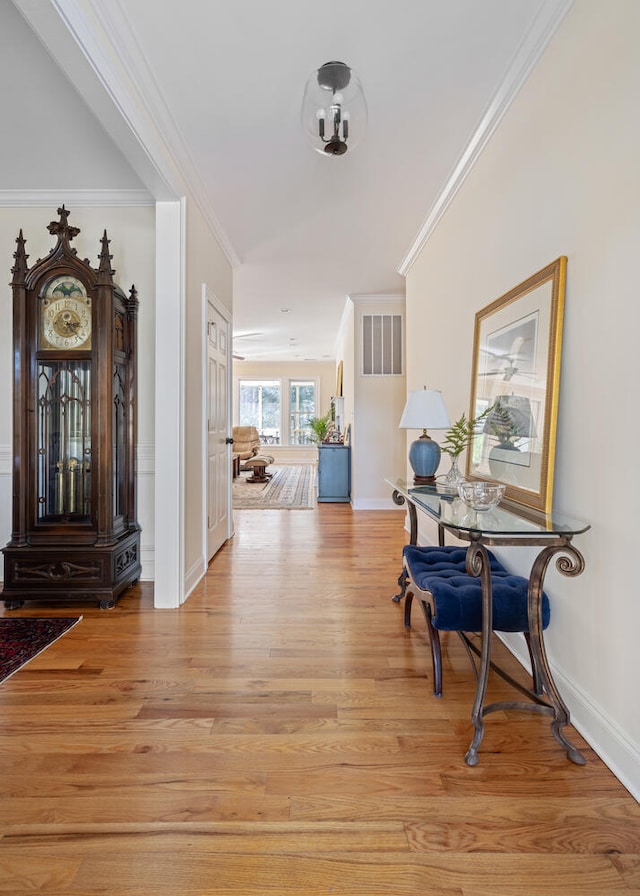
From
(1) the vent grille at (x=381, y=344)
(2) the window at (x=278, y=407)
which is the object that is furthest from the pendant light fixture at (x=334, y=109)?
(2) the window at (x=278, y=407)

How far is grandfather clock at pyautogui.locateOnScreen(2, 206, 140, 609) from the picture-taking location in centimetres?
278

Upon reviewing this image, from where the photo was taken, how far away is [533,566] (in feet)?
5.41

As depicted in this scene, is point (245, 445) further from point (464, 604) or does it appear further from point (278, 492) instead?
point (464, 604)

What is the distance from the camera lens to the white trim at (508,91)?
1783 millimetres

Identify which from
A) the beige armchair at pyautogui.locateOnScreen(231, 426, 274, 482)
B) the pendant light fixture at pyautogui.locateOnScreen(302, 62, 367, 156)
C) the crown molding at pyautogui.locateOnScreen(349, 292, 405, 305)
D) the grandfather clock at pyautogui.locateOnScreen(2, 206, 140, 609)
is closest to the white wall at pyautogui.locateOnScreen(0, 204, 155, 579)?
the grandfather clock at pyautogui.locateOnScreen(2, 206, 140, 609)

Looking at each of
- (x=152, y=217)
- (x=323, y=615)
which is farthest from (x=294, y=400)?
(x=323, y=615)

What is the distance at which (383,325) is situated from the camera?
602 centimetres

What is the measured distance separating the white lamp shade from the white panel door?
1.75 meters

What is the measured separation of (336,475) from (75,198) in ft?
15.1

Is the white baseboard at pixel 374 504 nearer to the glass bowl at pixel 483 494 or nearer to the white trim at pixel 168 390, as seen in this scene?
the white trim at pixel 168 390

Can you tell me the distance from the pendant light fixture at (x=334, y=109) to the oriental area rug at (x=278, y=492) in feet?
15.7

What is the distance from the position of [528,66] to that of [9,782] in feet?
11.1

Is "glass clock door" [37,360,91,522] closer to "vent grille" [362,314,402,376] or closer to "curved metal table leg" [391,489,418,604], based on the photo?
"curved metal table leg" [391,489,418,604]

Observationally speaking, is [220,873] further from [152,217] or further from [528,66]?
[152,217]
